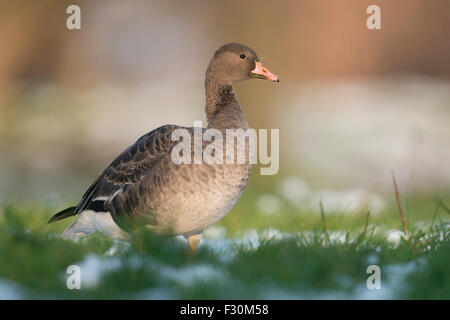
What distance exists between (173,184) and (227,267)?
3.18ft

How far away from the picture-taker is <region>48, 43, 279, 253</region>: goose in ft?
15.8

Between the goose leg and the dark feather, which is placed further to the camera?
the dark feather

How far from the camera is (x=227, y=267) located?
4.28m

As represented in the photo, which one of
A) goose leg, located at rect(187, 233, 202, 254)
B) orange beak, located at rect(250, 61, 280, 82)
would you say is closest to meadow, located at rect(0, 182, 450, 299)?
goose leg, located at rect(187, 233, 202, 254)

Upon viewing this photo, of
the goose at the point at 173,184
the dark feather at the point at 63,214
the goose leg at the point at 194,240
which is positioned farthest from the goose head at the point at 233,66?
the dark feather at the point at 63,214

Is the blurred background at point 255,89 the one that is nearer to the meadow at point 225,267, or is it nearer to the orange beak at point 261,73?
the orange beak at point 261,73

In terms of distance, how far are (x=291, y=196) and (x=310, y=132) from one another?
5.90 metres

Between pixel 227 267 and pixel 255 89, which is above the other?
pixel 255 89

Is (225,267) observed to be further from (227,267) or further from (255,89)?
(255,89)

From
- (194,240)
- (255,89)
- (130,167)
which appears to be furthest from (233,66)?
(255,89)

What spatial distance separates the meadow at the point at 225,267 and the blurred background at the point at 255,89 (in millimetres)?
3149

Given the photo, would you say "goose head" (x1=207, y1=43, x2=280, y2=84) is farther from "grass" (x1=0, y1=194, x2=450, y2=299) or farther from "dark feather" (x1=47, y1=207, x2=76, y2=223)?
"dark feather" (x1=47, y1=207, x2=76, y2=223)

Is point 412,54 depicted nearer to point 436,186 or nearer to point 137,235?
point 436,186

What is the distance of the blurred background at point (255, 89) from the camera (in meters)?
10.4
